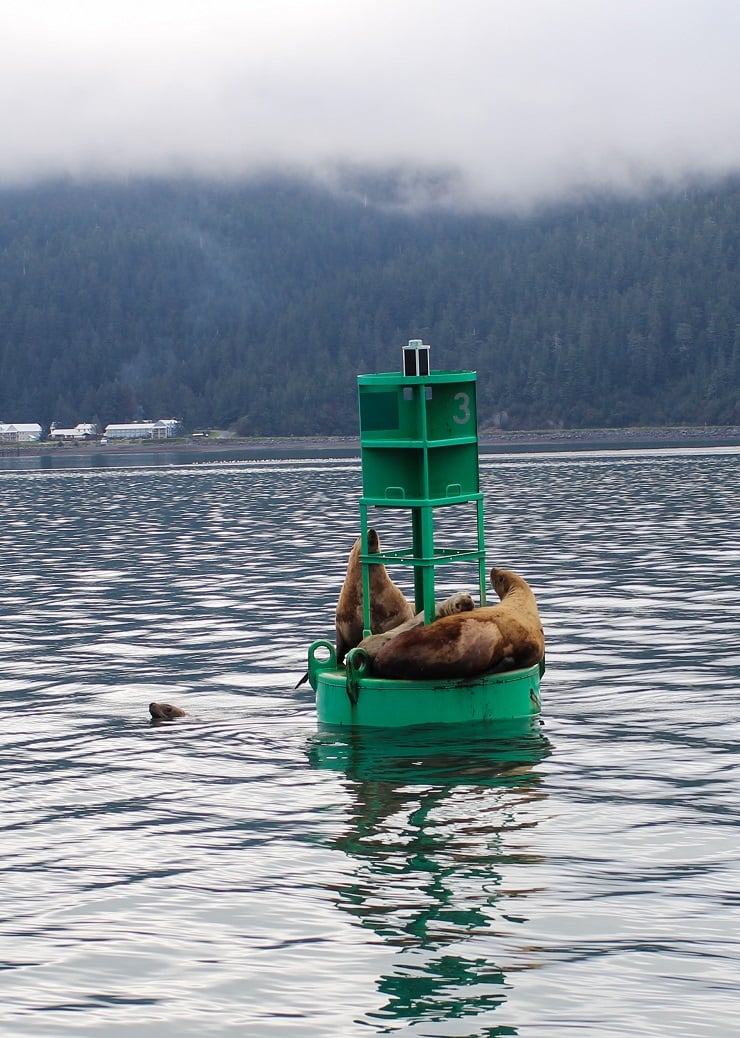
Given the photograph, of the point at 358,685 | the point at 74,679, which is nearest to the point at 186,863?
the point at 358,685

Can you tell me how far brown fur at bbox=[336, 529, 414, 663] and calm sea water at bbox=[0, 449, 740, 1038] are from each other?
4.59ft

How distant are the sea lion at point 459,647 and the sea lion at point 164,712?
3545 millimetres

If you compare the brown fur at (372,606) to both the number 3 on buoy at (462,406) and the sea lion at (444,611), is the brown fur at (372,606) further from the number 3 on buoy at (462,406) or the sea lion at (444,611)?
the number 3 on buoy at (462,406)

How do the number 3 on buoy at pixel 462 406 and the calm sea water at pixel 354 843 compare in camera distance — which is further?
the number 3 on buoy at pixel 462 406

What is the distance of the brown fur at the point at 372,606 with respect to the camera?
2128cm

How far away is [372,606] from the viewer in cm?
2145

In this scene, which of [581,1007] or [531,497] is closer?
[581,1007]

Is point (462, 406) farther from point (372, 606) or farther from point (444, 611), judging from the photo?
point (372, 606)

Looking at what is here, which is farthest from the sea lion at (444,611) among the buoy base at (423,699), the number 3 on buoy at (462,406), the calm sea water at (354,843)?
the number 3 on buoy at (462,406)

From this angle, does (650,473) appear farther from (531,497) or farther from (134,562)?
(134,562)

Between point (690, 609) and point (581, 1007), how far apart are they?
2226cm

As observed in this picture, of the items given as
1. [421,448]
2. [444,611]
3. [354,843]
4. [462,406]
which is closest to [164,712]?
[444,611]

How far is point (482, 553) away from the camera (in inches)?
830

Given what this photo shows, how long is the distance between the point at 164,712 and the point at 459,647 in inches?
197
